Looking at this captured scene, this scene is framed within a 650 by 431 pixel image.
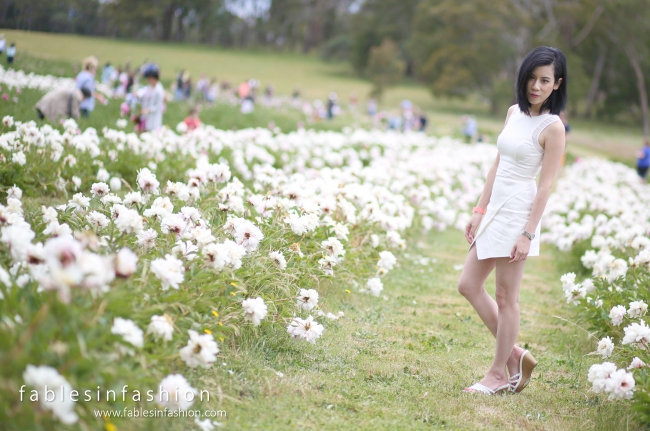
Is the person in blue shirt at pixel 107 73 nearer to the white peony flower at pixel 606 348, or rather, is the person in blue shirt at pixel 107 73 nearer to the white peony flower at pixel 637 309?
the white peony flower at pixel 637 309

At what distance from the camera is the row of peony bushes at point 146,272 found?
2.07m

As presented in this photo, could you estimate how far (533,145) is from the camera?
3.29 meters

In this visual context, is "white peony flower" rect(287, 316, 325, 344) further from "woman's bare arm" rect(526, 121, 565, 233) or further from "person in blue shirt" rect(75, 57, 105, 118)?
→ "person in blue shirt" rect(75, 57, 105, 118)

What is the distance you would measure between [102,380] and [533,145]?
88.2 inches

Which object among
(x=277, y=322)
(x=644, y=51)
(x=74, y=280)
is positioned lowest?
(x=277, y=322)

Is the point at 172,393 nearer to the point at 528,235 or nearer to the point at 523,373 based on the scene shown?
the point at 528,235

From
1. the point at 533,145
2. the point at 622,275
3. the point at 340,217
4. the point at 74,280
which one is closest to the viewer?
the point at 74,280

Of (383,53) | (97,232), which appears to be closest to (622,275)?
(97,232)

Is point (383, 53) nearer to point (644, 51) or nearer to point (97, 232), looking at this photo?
point (644, 51)

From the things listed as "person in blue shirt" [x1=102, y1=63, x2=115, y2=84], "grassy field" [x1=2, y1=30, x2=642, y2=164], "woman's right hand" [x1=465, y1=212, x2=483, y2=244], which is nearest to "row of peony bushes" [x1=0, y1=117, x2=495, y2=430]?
"woman's right hand" [x1=465, y1=212, x2=483, y2=244]

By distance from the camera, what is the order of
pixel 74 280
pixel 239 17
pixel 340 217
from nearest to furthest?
pixel 74 280, pixel 340 217, pixel 239 17

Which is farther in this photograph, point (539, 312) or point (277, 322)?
point (539, 312)

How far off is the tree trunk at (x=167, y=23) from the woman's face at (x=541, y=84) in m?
18.6

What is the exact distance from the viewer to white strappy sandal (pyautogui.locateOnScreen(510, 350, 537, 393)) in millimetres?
3568
